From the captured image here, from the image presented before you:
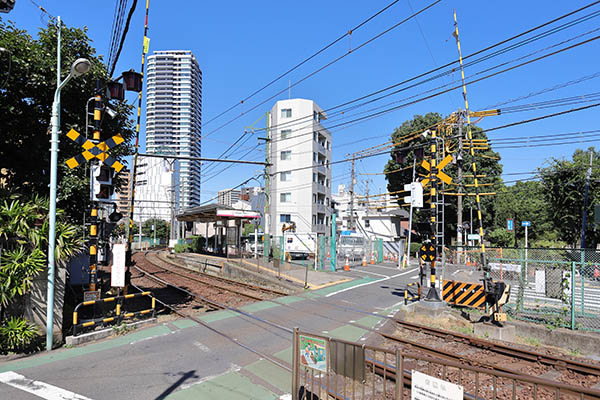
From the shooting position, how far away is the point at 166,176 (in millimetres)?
90812

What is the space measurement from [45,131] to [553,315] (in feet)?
51.8

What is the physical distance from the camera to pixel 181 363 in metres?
7.49

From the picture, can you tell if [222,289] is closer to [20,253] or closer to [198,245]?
[20,253]

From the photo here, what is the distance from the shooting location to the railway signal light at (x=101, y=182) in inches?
363

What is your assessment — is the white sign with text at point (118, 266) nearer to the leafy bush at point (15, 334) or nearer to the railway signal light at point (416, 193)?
the leafy bush at point (15, 334)

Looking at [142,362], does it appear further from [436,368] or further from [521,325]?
[521,325]

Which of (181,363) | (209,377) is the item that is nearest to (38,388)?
(181,363)

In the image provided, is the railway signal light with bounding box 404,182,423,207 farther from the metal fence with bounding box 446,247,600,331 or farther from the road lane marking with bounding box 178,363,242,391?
the road lane marking with bounding box 178,363,242,391

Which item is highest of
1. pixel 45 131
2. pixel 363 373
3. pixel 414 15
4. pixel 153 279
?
pixel 414 15

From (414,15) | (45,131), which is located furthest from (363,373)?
(45,131)

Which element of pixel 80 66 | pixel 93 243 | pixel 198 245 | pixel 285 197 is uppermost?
pixel 80 66

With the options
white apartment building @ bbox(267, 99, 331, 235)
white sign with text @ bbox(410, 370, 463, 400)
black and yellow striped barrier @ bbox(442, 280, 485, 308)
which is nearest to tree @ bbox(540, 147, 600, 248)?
black and yellow striped barrier @ bbox(442, 280, 485, 308)

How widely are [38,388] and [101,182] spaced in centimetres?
477

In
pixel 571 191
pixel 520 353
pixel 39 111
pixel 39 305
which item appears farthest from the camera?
pixel 571 191
